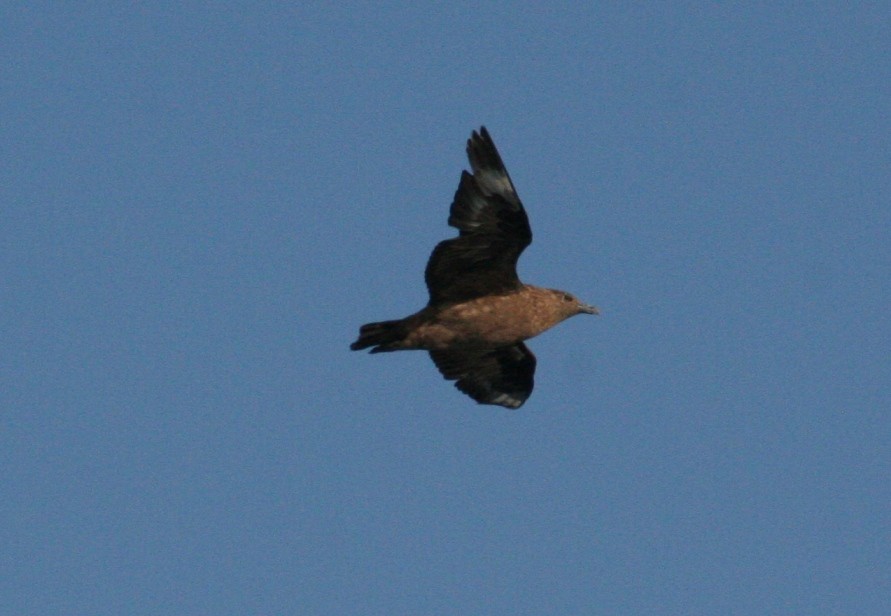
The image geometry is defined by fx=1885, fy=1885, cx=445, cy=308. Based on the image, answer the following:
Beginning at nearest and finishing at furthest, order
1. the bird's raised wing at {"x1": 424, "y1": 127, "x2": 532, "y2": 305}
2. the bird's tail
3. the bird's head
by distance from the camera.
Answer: the bird's raised wing at {"x1": 424, "y1": 127, "x2": 532, "y2": 305}
the bird's tail
the bird's head

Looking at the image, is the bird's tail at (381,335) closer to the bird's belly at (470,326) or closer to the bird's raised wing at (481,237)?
the bird's belly at (470,326)

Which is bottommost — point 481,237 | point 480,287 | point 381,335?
point 381,335

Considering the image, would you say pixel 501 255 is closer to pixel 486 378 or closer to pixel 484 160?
pixel 484 160

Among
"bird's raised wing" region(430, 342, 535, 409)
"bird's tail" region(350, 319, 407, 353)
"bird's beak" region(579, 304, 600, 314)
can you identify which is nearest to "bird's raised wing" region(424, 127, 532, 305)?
"bird's tail" region(350, 319, 407, 353)

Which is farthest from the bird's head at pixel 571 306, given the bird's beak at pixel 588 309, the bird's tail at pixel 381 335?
the bird's tail at pixel 381 335

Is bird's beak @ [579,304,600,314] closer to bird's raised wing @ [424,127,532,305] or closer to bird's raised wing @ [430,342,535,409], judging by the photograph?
bird's raised wing @ [430,342,535,409]

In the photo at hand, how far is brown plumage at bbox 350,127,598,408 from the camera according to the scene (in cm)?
1591

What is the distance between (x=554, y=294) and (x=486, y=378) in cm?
135

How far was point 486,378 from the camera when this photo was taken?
18.2 metres

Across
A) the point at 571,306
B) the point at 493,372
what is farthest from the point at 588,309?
the point at 493,372

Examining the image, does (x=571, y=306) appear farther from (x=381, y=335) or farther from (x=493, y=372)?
(x=381, y=335)

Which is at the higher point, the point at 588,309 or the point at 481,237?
the point at 481,237

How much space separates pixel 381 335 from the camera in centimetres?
1633

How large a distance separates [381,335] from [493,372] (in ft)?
6.89
